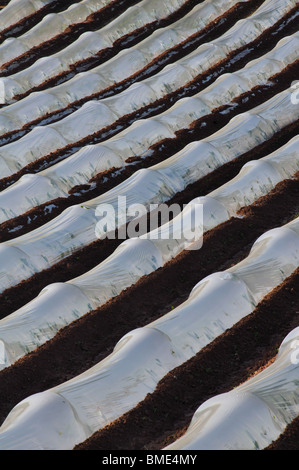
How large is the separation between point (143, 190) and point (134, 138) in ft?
5.83

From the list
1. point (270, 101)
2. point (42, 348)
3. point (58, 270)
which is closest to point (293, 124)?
point (270, 101)

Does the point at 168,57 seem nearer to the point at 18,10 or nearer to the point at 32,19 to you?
the point at 32,19

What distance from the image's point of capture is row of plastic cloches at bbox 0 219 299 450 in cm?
572

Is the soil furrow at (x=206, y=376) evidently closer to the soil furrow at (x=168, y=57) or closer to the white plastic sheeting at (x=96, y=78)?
the white plastic sheeting at (x=96, y=78)

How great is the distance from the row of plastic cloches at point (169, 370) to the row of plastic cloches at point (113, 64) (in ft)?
22.2

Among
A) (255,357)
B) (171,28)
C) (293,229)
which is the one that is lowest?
(255,357)

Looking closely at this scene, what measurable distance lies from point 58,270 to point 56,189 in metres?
1.98

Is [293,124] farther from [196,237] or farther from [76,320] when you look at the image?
[76,320]

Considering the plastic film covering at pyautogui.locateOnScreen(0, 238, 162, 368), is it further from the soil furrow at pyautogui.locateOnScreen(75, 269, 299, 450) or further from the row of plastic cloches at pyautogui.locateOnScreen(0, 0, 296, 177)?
the row of plastic cloches at pyautogui.locateOnScreen(0, 0, 296, 177)

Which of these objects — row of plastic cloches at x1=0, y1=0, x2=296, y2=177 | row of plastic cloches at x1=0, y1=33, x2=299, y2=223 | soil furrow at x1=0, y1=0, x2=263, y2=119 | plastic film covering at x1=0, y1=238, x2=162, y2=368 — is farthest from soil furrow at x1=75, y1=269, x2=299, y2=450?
soil furrow at x1=0, y1=0, x2=263, y2=119

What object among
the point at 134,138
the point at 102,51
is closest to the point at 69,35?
the point at 102,51

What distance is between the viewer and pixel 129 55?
45.9 ft
